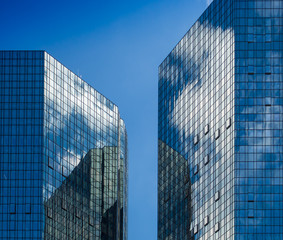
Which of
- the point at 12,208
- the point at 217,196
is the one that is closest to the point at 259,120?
the point at 217,196

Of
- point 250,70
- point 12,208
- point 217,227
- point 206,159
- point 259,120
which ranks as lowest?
point 217,227

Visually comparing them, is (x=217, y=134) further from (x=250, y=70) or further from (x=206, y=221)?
(x=206, y=221)

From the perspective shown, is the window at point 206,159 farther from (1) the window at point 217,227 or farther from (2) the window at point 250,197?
(2) the window at point 250,197

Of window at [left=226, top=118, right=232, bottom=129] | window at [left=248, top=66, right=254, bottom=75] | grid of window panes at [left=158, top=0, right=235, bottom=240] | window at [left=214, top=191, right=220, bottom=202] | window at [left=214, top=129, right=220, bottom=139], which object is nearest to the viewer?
grid of window panes at [left=158, top=0, right=235, bottom=240]

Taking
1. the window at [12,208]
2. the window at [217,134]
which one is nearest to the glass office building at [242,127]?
the window at [217,134]

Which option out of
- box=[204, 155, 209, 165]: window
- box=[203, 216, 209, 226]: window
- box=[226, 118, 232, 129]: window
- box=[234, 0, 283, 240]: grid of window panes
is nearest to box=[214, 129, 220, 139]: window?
box=[226, 118, 232, 129]: window

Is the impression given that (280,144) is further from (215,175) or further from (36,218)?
(36,218)

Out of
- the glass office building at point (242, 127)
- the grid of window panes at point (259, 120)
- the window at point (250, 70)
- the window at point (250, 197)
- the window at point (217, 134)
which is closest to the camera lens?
the grid of window panes at point (259, 120)

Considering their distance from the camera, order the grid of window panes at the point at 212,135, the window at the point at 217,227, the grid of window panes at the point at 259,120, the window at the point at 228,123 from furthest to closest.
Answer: the window at the point at 217,227, the window at the point at 228,123, the grid of window panes at the point at 212,135, the grid of window panes at the point at 259,120

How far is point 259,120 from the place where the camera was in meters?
177

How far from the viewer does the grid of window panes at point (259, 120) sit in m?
172

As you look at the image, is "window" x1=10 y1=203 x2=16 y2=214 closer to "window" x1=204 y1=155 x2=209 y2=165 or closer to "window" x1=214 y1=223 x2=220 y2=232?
"window" x1=204 y1=155 x2=209 y2=165

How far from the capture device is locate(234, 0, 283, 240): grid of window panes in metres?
172

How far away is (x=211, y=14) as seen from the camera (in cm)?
19275
